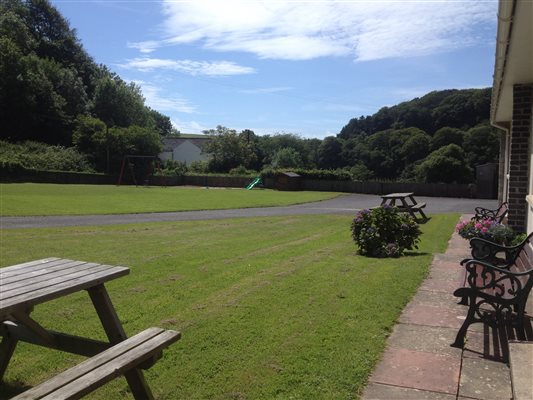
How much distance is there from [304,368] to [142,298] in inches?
107

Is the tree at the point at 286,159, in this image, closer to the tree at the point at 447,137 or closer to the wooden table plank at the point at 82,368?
the tree at the point at 447,137

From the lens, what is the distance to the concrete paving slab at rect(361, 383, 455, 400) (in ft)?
9.93

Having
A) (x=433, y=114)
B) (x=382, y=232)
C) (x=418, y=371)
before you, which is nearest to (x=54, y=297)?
(x=418, y=371)

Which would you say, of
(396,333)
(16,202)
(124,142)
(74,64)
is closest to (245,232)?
(396,333)

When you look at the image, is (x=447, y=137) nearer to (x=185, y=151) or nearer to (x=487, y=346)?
(x=185, y=151)

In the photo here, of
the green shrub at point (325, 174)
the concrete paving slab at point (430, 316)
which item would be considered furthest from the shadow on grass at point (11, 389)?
the green shrub at point (325, 174)

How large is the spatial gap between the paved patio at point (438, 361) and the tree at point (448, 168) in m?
44.2

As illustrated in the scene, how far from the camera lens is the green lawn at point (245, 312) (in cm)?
338

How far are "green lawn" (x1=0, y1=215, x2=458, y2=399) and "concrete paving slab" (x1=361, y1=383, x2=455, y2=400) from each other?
0.30 feet

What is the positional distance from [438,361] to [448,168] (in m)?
46.1

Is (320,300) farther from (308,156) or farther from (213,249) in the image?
(308,156)

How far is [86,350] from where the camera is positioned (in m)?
3.39

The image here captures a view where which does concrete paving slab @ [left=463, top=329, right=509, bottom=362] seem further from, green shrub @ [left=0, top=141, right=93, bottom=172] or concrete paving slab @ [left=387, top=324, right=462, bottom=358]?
green shrub @ [left=0, top=141, right=93, bottom=172]

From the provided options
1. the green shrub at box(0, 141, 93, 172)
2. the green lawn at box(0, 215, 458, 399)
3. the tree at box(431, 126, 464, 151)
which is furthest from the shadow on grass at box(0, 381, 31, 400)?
the tree at box(431, 126, 464, 151)
